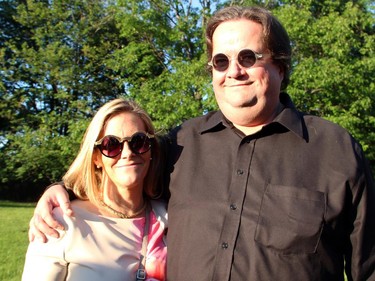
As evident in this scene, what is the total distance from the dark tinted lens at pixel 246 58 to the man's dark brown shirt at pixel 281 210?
36 centimetres

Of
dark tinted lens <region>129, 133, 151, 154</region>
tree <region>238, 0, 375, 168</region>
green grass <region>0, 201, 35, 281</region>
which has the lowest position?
green grass <region>0, 201, 35, 281</region>

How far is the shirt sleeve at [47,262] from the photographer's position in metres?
2.48

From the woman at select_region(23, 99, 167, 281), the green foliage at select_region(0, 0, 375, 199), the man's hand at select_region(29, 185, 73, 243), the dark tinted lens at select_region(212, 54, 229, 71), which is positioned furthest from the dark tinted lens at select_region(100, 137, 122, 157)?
the green foliage at select_region(0, 0, 375, 199)

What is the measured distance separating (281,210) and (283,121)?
0.52 meters

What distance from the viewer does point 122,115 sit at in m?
2.91

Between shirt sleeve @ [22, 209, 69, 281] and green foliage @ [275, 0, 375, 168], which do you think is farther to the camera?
green foliage @ [275, 0, 375, 168]

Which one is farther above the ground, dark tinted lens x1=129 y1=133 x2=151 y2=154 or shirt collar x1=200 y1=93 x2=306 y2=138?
shirt collar x1=200 y1=93 x2=306 y2=138

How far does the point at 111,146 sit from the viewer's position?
281cm

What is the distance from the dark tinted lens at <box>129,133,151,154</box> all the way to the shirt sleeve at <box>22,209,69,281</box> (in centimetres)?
69

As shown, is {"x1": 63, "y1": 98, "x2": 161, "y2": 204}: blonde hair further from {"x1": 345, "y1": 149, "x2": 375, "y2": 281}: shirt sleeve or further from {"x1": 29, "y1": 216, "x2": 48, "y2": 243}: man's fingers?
{"x1": 345, "y1": 149, "x2": 375, "y2": 281}: shirt sleeve

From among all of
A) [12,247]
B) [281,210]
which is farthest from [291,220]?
[12,247]

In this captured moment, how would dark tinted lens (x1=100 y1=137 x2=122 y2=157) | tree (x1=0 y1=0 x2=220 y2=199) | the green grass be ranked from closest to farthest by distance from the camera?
dark tinted lens (x1=100 y1=137 x2=122 y2=157)
the green grass
tree (x1=0 y1=0 x2=220 y2=199)

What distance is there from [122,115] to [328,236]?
4.70ft

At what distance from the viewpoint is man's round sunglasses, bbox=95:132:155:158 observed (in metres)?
2.80
